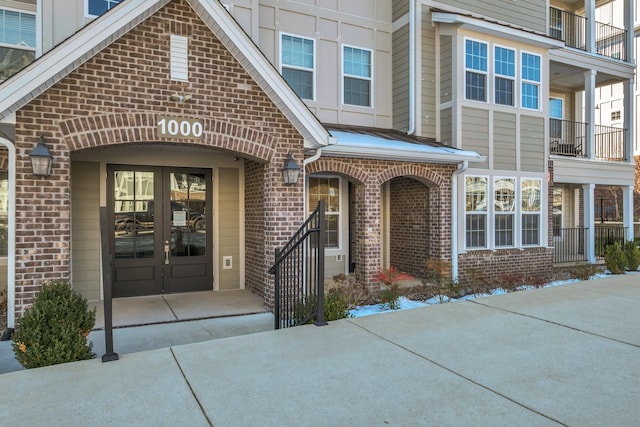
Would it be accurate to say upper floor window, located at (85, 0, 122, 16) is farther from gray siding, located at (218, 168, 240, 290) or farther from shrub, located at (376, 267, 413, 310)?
shrub, located at (376, 267, 413, 310)

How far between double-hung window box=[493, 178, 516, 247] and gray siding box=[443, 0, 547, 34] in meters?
4.37

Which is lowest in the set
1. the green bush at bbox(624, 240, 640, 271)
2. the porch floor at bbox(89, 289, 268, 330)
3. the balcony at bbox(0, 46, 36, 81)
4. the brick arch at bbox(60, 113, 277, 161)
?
the porch floor at bbox(89, 289, 268, 330)

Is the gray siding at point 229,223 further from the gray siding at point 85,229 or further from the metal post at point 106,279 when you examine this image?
the metal post at point 106,279

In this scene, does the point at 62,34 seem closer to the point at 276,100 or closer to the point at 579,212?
the point at 276,100

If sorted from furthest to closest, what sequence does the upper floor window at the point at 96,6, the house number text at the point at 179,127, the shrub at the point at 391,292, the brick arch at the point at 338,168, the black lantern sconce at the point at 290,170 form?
the brick arch at the point at 338,168 < the upper floor window at the point at 96,6 < the shrub at the point at 391,292 < the black lantern sconce at the point at 290,170 < the house number text at the point at 179,127

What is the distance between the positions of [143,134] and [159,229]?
270cm

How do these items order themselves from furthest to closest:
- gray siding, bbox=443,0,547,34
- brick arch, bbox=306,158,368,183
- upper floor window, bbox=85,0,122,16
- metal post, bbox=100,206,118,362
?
gray siding, bbox=443,0,547,34
brick arch, bbox=306,158,368,183
upper floor window, bbox=85,0,122,16
metal post, bbox=100,206,118,362

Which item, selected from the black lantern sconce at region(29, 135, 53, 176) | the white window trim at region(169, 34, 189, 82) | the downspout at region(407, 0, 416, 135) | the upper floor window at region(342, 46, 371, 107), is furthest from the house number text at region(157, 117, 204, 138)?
the downspout at region(407, 0, 416, 135)

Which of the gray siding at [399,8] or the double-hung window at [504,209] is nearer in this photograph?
the gray siding at [399,8]

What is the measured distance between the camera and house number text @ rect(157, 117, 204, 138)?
616 cm

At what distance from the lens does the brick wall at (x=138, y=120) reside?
551 cm

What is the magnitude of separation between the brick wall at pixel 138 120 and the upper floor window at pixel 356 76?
3946mm

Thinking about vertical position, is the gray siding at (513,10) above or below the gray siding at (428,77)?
above

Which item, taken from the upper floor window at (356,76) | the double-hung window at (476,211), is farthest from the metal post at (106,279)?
the double-hung window at (476,211)
